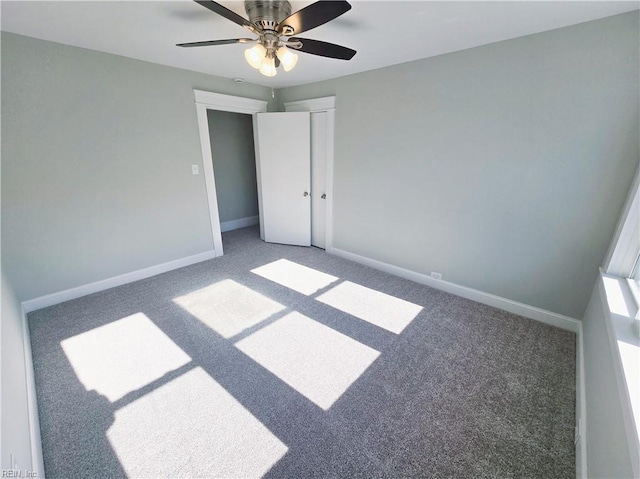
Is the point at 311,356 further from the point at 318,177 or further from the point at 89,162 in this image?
the point at 89,162

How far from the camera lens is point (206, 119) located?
331 centimetres

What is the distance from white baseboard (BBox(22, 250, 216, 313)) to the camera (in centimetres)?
255

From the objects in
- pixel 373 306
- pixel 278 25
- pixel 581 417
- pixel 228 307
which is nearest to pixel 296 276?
pixel 228 307

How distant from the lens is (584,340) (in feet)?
6.50

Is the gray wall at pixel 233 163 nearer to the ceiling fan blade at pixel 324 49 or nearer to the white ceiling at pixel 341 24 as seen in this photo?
the white ceiling at pixel 341 24

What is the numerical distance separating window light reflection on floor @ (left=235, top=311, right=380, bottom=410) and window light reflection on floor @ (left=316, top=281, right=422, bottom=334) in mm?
364

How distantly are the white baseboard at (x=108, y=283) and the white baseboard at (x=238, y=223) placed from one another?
1.35 m

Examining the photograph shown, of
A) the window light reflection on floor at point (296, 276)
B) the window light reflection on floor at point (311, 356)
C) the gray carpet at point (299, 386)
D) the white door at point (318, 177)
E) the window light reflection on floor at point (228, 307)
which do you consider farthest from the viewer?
the white door at point (318, 177)

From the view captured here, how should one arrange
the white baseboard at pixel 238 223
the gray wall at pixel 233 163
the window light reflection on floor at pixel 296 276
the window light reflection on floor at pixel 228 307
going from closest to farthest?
1. the window light reflection on floor at pixel 228 307
2. the window light reflection on floor at pixel 296 276
3. the gray wall at pixel 233 163
4. the white baseboard at pixel 238 223

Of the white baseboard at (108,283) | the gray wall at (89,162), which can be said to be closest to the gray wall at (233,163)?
the gray wall at (89,162)

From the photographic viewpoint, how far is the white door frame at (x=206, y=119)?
3279 millimetres

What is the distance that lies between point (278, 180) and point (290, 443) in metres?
3.41

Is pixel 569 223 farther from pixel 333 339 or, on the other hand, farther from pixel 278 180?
pixel 278 180

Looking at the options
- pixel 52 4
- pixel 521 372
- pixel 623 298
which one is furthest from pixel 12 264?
pixel 623 298
